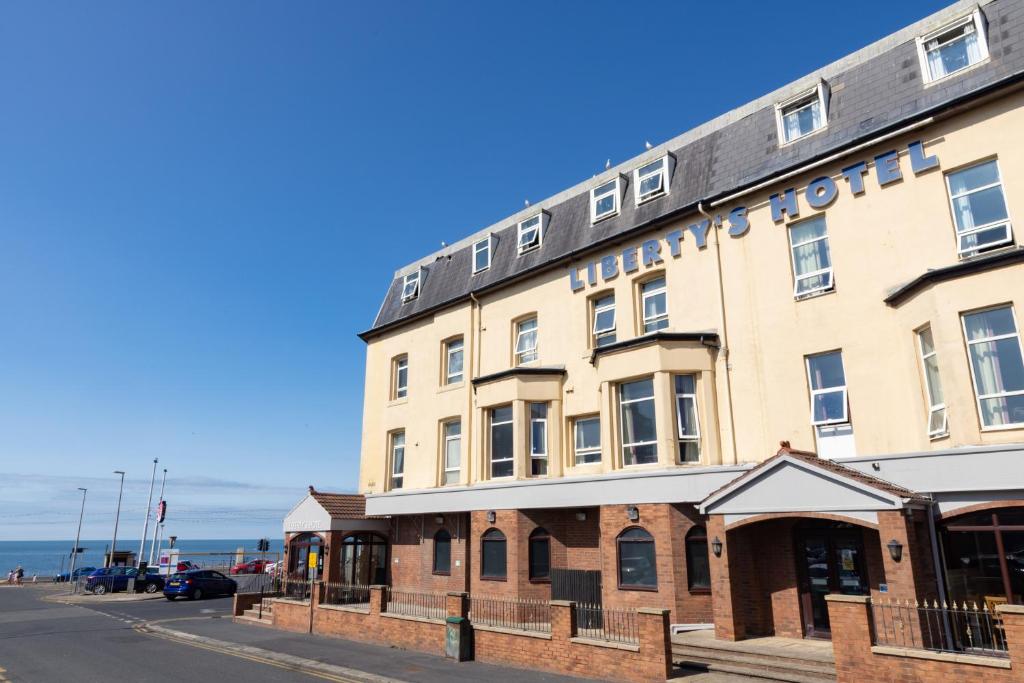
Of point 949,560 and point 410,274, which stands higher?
point 410,274

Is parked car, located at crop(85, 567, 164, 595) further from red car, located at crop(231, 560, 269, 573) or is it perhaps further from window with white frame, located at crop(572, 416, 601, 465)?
window with white frame, located at crop(572, 416, 601, 465)

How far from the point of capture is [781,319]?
15.8 metres

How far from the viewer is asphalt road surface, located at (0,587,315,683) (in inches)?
567

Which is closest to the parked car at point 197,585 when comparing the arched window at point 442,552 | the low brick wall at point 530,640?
the low brick wall at point 530,640

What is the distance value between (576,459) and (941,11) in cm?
1467

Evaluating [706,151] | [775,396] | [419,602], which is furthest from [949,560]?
[419,602]

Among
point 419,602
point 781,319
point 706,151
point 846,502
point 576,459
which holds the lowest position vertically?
point 419,602

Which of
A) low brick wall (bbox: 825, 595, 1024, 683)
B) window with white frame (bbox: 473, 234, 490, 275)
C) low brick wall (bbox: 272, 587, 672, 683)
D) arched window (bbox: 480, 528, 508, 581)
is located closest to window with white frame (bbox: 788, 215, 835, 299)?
low brick wall (bbox: 825, 595, 1024, 683)

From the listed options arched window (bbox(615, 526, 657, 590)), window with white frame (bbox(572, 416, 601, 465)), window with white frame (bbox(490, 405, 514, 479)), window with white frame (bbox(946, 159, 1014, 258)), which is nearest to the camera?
window with white frame (bbox(946, 159, 1014, 258))

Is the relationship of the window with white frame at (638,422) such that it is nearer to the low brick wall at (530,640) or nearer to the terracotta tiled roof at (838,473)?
the terracotta tiled roof at (838,473)

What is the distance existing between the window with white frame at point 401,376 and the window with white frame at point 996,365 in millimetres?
18941

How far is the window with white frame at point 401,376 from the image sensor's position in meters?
26.4

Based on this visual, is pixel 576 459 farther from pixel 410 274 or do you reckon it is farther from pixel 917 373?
pixel 410 274

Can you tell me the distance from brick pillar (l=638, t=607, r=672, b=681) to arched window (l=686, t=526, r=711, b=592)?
11.3ft
